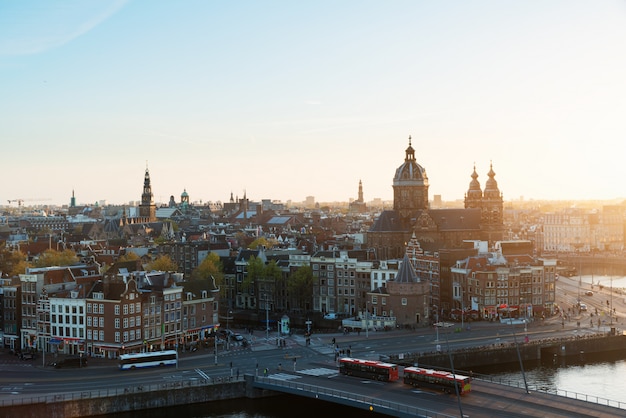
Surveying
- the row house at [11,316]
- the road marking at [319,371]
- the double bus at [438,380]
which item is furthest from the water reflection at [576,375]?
the row house at [11,316]

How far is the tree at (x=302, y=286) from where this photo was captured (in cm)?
11519

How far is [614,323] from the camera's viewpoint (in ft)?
338

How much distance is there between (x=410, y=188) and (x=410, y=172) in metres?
2.68

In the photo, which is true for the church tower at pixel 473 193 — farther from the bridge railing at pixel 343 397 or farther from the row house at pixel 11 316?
the bridge railing at pixel 343 397

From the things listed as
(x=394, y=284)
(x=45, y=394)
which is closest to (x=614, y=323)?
(x=394, y=284)

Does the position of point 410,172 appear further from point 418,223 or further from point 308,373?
point 308,373

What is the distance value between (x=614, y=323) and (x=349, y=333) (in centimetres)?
3285

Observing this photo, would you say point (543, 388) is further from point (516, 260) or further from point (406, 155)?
point (406, 155)

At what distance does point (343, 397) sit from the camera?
6294 centimetres

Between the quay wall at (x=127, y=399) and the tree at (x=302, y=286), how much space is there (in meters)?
44.2

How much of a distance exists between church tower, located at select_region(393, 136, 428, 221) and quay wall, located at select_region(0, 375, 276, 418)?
219 ft

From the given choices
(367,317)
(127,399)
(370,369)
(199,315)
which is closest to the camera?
(127,399)

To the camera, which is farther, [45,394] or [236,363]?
[236,363]

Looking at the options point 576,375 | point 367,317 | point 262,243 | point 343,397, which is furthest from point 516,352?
point 262,243
